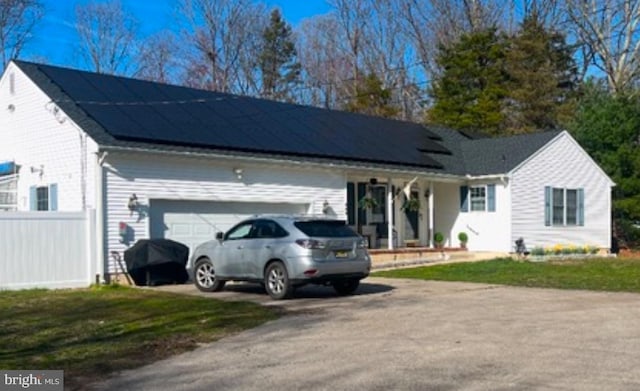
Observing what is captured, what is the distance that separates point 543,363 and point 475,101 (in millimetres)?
35465

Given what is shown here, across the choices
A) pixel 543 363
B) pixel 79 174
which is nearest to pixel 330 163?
pixel 79 174

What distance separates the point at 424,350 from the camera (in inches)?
322

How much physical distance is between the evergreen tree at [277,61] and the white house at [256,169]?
19017mm

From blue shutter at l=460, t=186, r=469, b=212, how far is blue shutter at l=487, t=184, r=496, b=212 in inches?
35.8

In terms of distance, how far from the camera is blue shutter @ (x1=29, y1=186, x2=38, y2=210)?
60.8ft

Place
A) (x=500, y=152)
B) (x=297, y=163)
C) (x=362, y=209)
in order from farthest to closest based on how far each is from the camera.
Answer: (x=500, y=152) → (x=362, y=209) → (x=297, y=163)

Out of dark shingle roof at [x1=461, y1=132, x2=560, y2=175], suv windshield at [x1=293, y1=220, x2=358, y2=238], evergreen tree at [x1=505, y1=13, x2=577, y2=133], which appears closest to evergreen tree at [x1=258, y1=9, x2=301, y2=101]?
evergreen tree at [x1=505, y1=13, x2=577, y2=133]

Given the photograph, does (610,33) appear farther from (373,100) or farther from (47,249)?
(47,249)

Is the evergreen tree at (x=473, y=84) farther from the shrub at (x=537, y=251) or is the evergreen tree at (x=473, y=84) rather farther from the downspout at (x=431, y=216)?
the shrub at (x=537, y=251)

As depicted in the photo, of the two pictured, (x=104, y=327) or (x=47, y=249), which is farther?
(x=47, y=249)

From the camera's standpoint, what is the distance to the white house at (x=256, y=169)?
1720 centimetres

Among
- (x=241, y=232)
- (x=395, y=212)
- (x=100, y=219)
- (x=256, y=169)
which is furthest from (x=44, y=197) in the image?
(x=395, y=212)

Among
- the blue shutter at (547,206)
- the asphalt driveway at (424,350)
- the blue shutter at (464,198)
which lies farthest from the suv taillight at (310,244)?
the blue shutter at (547,206)

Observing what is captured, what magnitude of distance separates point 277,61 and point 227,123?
27.6 meters
